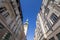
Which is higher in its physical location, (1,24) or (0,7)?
(0,7)

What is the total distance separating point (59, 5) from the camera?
16.8m

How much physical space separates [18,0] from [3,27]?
954cm

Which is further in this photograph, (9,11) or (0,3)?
(9,11)

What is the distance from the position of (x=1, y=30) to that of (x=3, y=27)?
2.61ft

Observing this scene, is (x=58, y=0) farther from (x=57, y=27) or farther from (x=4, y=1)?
(x=4, y=1)

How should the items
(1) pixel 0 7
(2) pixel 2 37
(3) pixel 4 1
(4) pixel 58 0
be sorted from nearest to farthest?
(2) pixel 2 37 → (1) pixel 0 7 → (3) pixel 4 1 → (4) pixel 58 0

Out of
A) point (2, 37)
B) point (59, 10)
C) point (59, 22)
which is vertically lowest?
point (2, 37)

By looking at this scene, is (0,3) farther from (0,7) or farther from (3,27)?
(3,27)

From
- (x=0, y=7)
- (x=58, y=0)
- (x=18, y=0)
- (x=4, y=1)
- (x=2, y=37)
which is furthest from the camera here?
(x=18, y=0)

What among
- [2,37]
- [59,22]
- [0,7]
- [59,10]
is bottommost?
[2,37]

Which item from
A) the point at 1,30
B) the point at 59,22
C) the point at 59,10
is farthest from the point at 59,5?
the point at 1,30

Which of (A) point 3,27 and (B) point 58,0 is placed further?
(B) point 58,0

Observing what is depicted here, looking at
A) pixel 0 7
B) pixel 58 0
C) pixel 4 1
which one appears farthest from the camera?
pixel 58 0

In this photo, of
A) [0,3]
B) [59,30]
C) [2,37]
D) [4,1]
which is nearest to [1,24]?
[2,37]
